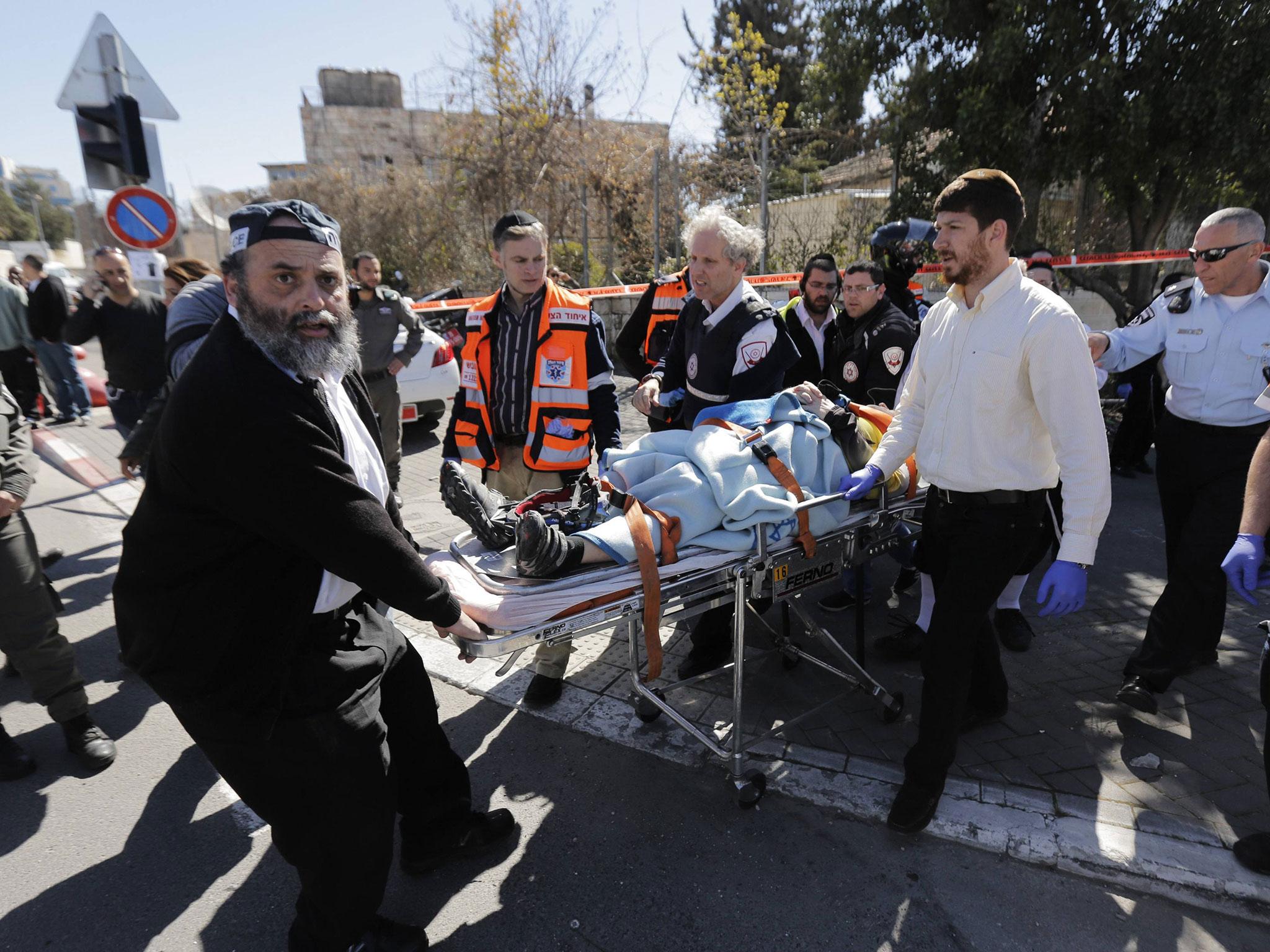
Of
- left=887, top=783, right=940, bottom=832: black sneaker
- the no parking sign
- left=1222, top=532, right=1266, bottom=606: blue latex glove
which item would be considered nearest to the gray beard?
left=887, top=783, right=940, bottom=832: black sneaker

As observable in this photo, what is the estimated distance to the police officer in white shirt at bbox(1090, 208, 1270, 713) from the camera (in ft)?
10.3

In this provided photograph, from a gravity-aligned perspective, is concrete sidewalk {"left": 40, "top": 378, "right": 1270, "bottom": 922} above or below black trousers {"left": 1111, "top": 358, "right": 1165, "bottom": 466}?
below

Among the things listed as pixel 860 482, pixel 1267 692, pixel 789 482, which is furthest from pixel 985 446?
pixel 1267 692

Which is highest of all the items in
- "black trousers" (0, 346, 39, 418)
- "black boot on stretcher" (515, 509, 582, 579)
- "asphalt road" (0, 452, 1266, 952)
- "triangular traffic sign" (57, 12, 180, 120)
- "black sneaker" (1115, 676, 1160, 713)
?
"triangular traffic sign" (57, 12, 180, 120)

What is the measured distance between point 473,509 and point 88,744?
7.75 ft

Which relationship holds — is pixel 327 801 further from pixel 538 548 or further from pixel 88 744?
pixel 88 744

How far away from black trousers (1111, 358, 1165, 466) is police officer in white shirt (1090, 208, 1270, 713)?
269 centimetres

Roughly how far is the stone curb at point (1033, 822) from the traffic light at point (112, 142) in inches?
220

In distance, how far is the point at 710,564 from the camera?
2.51m

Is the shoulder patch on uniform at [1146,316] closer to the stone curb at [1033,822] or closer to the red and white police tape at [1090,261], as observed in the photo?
the stone curb at [1033,822]

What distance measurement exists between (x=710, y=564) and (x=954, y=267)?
4.24 ft

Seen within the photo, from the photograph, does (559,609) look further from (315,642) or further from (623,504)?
(315,642)

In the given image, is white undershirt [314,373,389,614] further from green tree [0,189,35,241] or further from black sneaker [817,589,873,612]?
green tree [0,189,35,241]

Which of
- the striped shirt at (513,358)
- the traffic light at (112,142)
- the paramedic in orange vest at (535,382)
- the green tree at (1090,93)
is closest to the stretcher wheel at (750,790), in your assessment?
the paramedic in orange vest at (535,382)
